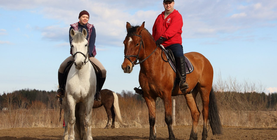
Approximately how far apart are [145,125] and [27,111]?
6824 millimetres

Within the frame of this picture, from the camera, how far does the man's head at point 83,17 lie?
22.3 ft

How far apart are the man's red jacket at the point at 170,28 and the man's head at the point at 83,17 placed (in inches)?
67.6

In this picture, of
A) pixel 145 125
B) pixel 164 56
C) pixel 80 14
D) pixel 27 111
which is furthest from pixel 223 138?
pixel 27 111

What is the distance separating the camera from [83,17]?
681 cm

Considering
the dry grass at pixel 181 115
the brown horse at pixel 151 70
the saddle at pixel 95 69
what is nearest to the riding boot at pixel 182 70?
the brown horse at pixel 151 70

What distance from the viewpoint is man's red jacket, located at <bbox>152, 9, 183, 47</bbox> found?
6.87m

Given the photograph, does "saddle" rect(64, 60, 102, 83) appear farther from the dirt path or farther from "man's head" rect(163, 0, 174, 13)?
the dirt path

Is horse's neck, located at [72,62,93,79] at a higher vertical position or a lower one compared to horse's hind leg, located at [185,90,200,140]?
higher

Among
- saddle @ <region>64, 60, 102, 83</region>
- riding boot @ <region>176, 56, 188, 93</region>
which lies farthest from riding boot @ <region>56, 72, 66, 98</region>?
riding boot @ <region>176, 56, 188, 93</region>

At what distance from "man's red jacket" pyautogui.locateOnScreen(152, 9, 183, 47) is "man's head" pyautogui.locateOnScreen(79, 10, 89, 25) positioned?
5.63 feet

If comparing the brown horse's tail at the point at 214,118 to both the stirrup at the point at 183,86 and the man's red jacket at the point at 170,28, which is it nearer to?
the stirrup at the point at 183,86

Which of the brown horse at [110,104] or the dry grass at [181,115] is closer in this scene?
the brown horse at [110,104]

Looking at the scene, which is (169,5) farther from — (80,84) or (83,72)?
(80,84)

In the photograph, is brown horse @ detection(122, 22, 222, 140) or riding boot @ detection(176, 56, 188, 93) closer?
brown horse @ detection(122, 22, 222, 140)
